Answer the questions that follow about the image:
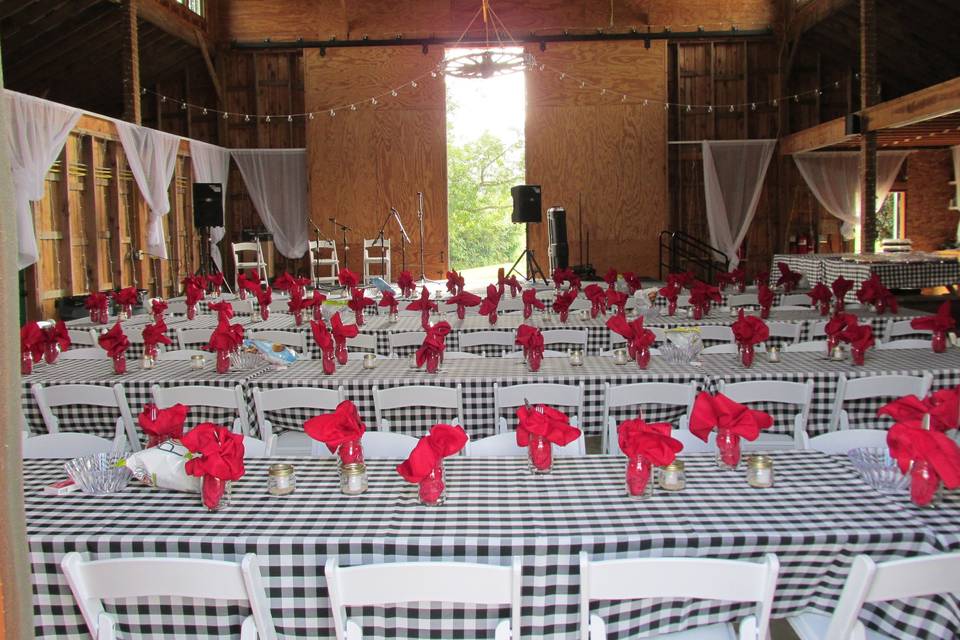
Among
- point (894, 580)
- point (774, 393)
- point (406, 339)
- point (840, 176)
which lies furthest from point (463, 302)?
point (840, 176)

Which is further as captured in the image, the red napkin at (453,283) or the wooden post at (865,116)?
the wooden post at (865,116)

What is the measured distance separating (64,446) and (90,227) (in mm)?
9087

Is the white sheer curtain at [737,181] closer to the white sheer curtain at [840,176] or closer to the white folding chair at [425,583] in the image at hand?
the white sheer curtain at [840,176]

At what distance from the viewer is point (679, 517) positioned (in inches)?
91.2

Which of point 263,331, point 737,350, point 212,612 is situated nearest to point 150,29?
point 263,331

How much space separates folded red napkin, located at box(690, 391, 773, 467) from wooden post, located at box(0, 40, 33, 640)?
2.09 m

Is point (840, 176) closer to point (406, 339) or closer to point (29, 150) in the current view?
point (406, 339)

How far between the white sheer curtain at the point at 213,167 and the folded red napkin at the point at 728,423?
1276cm

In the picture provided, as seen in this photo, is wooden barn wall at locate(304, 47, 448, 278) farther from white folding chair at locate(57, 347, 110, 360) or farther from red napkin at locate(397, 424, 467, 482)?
red napkin at locate(397, 424, 467, 482)

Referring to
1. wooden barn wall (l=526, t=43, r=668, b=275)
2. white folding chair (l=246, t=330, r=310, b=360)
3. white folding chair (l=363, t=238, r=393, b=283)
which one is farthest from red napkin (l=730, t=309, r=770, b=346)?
wooden barn wall (l=526, t=43, r=668, b=275)

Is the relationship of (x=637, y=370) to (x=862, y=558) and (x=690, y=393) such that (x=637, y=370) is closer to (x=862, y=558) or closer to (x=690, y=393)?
(x=690, y=393)

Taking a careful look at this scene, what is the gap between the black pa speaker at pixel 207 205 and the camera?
13.4 m

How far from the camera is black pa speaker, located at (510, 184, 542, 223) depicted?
13.5 metres

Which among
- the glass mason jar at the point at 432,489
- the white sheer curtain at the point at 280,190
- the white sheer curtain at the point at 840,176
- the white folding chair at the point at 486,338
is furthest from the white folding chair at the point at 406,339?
the white sheer curtain at the point at 840,176
